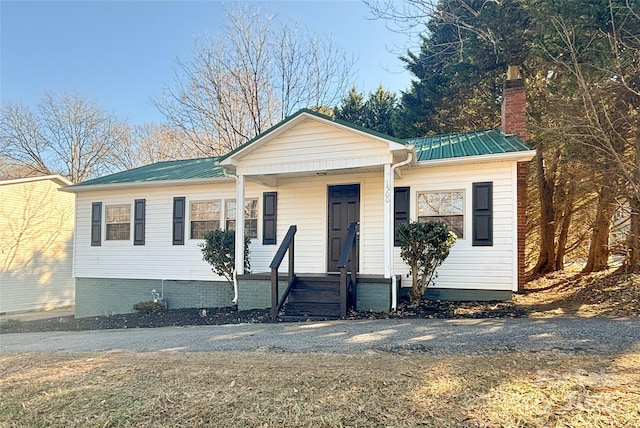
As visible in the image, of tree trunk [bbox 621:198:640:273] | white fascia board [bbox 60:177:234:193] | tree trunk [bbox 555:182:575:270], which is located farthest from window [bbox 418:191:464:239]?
tree trunk [bbox 555:182:575:270]

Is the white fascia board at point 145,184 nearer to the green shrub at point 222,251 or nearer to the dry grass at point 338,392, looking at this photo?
the green shrub at point 222,251

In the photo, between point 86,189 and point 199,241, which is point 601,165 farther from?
point 86,189

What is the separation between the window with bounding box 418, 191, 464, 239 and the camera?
8.98 meters

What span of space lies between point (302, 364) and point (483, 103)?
558 inches

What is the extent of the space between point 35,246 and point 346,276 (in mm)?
15522

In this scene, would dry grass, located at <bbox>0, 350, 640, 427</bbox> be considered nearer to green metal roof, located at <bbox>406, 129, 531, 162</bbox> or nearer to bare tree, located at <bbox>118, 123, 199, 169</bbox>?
green metal roof, located at <bbox>406, 129, 531, 162</bbox>

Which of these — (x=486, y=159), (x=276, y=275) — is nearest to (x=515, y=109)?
(x=486, y=159)

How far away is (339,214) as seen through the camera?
391 inches

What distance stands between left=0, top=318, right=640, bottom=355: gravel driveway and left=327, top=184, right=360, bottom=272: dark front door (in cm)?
288

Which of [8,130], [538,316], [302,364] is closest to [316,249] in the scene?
[538,316]

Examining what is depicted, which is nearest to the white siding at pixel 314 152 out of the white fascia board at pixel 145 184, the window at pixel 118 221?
the white fascia board at pixel 145 184

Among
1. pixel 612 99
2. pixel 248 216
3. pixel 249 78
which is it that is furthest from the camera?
pixel 249 78

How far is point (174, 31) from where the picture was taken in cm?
1817

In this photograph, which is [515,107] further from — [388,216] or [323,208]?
[323,208]
